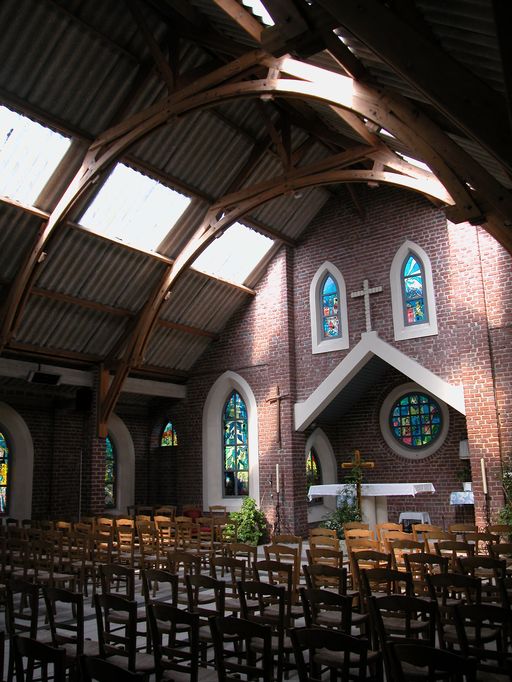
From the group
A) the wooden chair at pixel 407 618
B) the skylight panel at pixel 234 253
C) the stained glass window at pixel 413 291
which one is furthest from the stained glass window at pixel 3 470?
the wooden chair at pixel 407 618

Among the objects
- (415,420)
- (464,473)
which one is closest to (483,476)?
(464,473)

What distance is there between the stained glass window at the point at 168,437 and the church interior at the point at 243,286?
7 cm

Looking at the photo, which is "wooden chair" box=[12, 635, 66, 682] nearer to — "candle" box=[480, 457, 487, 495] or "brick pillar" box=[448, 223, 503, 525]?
"candle" box=[480, 457, 487, 495]

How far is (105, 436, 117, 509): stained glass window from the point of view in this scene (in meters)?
17.1

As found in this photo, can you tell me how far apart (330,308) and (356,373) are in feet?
5.50

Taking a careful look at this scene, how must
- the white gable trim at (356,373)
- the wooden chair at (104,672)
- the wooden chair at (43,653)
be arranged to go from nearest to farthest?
1. the wooden chair at (104,672)
2. the wooden chair at (43,653)
3. the white gable trim at (356,373)

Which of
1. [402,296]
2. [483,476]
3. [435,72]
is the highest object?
[402,296]

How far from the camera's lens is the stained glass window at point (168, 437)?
693 inches

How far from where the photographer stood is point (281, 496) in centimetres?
1448

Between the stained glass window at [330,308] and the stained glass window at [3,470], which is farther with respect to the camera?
the stained glass window at [330,308]

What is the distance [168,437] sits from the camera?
701 inches

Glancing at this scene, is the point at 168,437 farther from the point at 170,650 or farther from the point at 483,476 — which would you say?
the point at 170,650

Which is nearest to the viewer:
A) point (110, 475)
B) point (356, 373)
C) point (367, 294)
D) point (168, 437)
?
point (367, 294)

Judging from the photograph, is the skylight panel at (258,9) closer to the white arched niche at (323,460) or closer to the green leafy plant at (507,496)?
the green leafy plant at (507,496)
